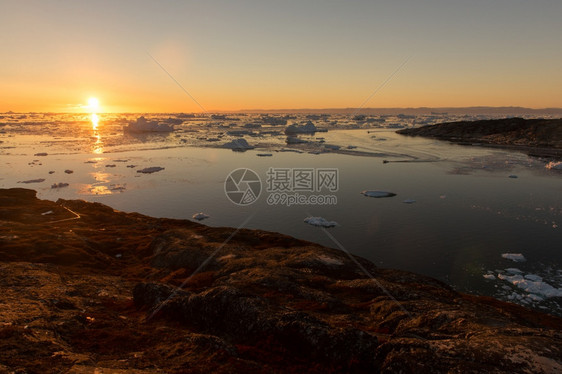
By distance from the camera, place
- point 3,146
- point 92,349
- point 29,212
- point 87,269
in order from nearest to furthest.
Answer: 1. point 92,349
2. point 87,269
3. point 29,212
4. point 3,146

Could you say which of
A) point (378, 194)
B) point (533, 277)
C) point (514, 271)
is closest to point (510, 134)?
point (378, 194)

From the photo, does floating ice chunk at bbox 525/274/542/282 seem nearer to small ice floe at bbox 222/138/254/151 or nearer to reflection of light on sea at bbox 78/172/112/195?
reflection of light on sea at bbox 78/172/112/195

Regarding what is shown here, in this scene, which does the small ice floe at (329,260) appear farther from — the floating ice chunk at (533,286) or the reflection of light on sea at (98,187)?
the reflection of light on sea at (98,187)

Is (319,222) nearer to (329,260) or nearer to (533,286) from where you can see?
(329,260)

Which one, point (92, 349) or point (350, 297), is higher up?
point (92, 349)

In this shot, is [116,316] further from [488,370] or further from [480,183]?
[480,183]

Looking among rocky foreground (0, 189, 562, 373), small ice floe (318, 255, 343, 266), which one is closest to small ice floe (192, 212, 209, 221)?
→ rocky foreground (0, 189, 562, 373)

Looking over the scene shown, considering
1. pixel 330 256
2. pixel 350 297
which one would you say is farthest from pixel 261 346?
pixel 330 256
